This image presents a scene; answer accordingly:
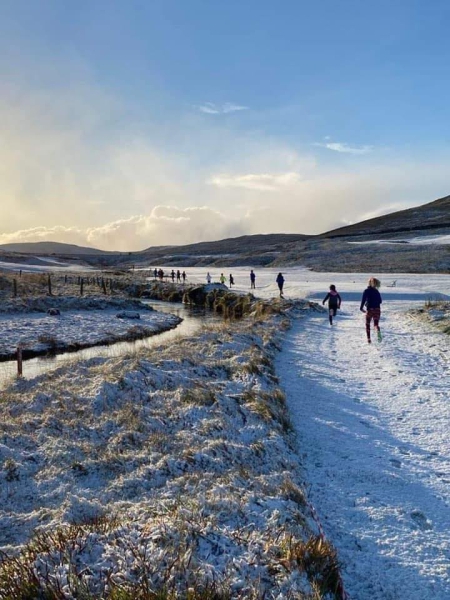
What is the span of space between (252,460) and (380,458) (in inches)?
78.9

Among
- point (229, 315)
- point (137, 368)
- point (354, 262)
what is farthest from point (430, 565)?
point (354, 262)

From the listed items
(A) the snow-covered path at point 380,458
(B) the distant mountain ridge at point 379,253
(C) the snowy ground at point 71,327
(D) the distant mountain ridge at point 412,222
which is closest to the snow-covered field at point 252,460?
(A) the snow-covered path at point 380,458

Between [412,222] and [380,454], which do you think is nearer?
[380,454]

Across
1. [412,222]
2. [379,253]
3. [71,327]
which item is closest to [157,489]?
[71,327]

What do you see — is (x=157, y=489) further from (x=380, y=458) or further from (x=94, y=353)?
(x=94, y=353)

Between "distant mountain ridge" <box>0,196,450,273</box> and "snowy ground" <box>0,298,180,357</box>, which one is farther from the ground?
"distant mountain ridge" <box>0,196,450,273</box>

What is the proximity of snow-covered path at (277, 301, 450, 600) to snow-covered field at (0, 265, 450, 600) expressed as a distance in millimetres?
20

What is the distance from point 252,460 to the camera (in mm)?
6066

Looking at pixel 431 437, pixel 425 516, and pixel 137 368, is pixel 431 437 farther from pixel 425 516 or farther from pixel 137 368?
pixel 137 368

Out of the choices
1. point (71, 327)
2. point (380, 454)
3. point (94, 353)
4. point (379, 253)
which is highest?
point (379, 253)

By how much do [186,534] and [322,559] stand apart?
4.23 feet

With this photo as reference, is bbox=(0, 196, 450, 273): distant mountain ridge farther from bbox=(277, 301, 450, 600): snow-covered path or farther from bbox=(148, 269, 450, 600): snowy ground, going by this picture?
bbox=(277, 301, 450, 600): snow-covered path

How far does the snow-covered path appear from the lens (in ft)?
13.8

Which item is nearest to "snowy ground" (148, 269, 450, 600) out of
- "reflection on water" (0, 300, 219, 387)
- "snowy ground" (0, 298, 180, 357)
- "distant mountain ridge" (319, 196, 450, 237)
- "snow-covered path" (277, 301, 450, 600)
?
"snow-covered path" (277, 301, 450, 600)
